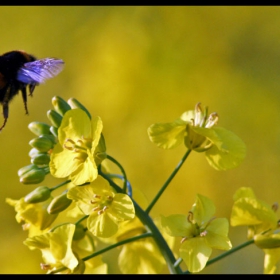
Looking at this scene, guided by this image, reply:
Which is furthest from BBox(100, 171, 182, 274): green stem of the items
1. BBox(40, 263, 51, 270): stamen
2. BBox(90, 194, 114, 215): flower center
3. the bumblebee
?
the bumblebee

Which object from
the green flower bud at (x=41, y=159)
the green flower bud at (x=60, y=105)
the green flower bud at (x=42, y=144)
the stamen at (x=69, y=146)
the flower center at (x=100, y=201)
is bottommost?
the flower center at (x=100, y=201)

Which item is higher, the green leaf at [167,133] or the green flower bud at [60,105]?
the green flower bud at [60,105]

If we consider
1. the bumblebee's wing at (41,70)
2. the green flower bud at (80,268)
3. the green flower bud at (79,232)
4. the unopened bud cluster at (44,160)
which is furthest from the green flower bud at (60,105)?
the green flower bud at (80,268)

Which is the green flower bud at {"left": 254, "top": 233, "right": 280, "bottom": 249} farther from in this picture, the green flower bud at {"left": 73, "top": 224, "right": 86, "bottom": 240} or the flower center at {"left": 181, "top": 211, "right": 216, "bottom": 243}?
the green flower bud at {"left": 73, "top": 224, "right": 86, "bottom": 240}

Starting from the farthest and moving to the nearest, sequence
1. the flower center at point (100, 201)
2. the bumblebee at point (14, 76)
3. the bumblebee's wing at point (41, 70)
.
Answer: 1. the bumblebee at point (14, 76)
2. the bumblebee's wing at point (41, 70)
3. the flower center at point (100, 201)

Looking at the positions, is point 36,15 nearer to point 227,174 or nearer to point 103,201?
point 227,174

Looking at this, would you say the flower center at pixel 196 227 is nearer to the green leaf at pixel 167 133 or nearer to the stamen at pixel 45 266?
the green leaf at pixel 167 133

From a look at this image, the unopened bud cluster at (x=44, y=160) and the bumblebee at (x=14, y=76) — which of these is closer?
the unopened bud cluster at (x=44, y=160)
